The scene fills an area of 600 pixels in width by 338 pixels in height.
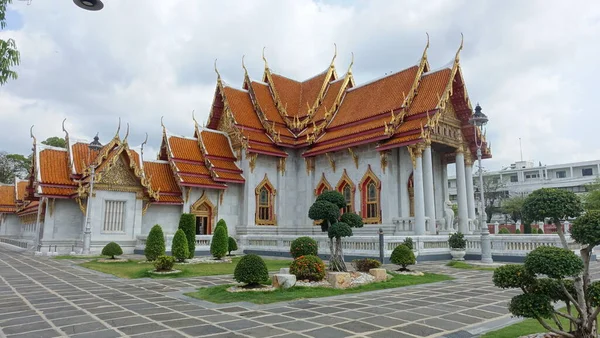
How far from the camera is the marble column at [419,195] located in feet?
64.0

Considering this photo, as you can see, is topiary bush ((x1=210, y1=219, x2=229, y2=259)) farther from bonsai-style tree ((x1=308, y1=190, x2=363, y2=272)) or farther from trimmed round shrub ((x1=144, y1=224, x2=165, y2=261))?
bonsai-style tree ((x1=308, y1=190, x2=363, y2=272))

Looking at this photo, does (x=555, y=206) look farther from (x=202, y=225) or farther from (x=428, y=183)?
(x=202, y=225)

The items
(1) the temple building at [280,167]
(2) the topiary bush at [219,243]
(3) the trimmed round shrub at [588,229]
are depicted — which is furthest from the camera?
(1) the temple building at [280,167]

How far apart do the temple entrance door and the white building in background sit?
44032mm

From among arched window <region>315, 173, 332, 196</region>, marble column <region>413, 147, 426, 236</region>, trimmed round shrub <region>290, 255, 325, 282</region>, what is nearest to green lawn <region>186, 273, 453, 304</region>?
trimmed round shrub <region>290, 255, 325, 282</region>

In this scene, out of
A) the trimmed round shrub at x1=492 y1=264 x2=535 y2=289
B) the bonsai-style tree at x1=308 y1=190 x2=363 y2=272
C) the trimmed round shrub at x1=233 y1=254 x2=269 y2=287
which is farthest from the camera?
the bonsai-style tree at x1=308 y1=190 x2=363 y2=272

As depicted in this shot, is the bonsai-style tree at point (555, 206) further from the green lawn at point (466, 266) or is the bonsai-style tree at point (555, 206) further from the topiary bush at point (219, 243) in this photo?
the topiary bush at point (219, 243)

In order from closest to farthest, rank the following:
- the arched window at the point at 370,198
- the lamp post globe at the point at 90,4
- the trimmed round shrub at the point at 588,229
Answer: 1. the trimmed round shrub at the point at 588,229
2. the lamp post globe at the point at 90,4
3. the arched window at the point at 370,198

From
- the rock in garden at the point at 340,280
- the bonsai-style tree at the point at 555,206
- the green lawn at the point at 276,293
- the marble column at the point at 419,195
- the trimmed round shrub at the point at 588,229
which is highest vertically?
the marble column at the point at 419,195

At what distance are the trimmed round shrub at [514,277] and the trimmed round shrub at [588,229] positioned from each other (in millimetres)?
664

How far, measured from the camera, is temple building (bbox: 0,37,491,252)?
21.1 m

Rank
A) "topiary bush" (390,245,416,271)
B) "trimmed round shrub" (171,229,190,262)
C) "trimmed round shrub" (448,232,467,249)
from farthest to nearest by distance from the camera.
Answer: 1. "trimmed round shrub" (448,232,467,249)
2. "trimmed round shrub" (171,229,190,262)
3. "topiary bush" (390,245,416,271)

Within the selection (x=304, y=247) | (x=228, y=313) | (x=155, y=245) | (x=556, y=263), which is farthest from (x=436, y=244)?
(x=556, y=263)

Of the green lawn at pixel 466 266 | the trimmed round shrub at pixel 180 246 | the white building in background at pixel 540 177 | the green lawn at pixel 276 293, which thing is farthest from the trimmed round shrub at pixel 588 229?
the white building in background at pixel 540 177
